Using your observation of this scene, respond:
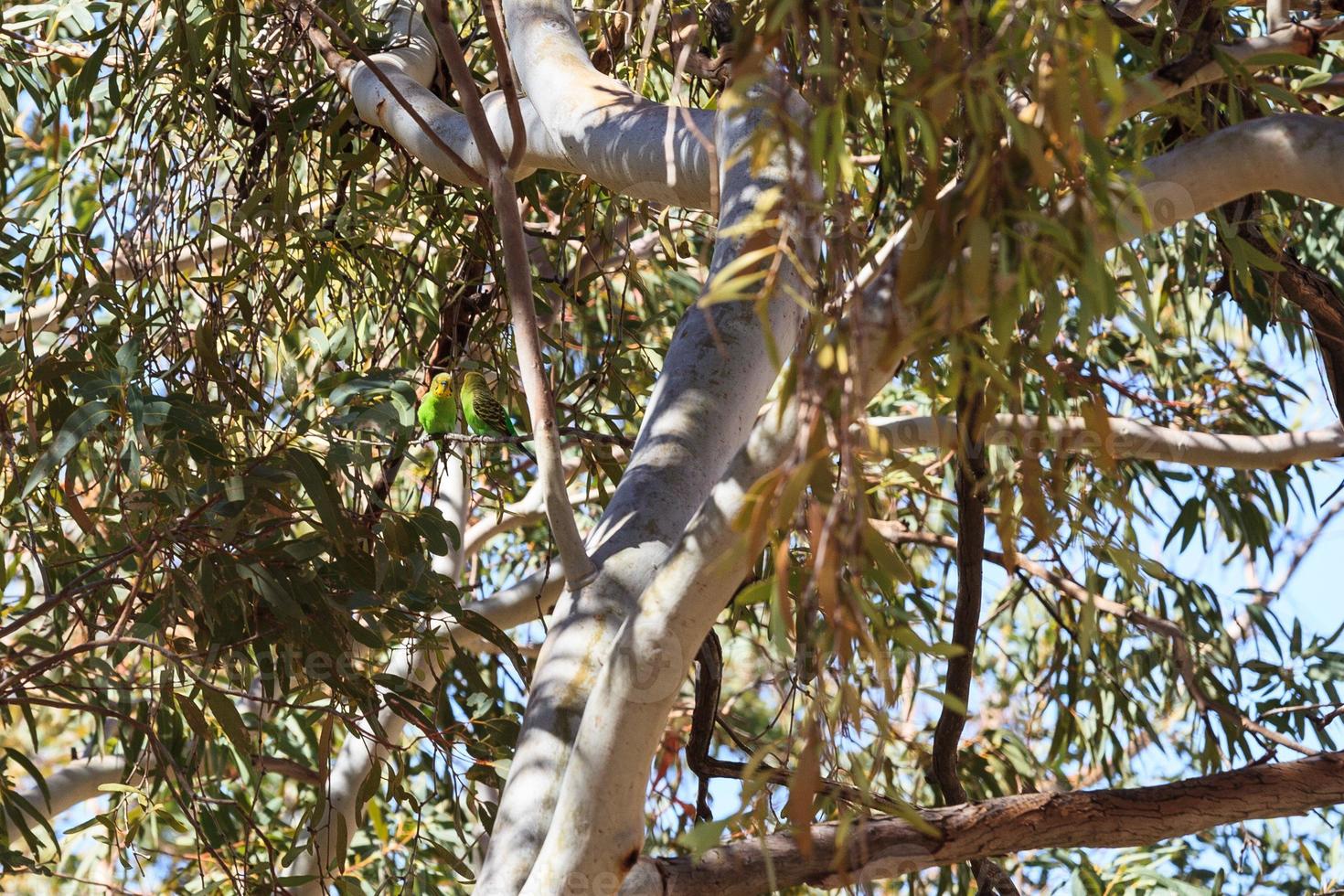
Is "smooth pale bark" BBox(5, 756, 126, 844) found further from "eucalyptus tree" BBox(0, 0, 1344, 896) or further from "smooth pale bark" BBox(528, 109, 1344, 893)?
"smooth pale bark" BBox(528, 109, 1344, 893)

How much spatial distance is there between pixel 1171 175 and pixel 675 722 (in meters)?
2.88

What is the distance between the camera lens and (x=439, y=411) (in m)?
2.01

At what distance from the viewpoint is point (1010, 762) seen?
111 inches

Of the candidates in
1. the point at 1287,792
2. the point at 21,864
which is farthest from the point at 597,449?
the point at 1287,792

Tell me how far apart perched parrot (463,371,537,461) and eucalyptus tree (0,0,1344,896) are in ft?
0.12

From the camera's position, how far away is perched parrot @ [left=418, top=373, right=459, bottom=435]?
200 cm

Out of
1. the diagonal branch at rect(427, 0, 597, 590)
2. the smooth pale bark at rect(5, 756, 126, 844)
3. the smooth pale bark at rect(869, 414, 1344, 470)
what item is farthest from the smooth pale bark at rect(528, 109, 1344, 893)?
the smooth pale bark at rect(5, 756, 126, 844)

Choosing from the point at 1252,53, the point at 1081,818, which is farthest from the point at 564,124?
the point at 1081,818

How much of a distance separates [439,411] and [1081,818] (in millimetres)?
1160

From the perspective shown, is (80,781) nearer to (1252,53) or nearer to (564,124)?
(564,124)

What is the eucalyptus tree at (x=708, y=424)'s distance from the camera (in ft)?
2.30

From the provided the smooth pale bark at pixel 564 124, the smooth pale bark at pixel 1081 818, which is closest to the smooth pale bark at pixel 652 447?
the smooth pale bark at pixel 564 124

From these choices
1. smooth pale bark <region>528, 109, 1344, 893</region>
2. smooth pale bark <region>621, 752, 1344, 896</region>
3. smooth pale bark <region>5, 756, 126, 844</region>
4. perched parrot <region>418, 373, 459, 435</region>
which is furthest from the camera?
smooth pale bark <region>5, 756, 126, 844</region>

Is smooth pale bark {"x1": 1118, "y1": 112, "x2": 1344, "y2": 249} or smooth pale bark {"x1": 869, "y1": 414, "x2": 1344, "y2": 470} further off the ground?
smooth pale bark {"x1": 869, "y1": 414, "x2": 1344, "y2": 470}
